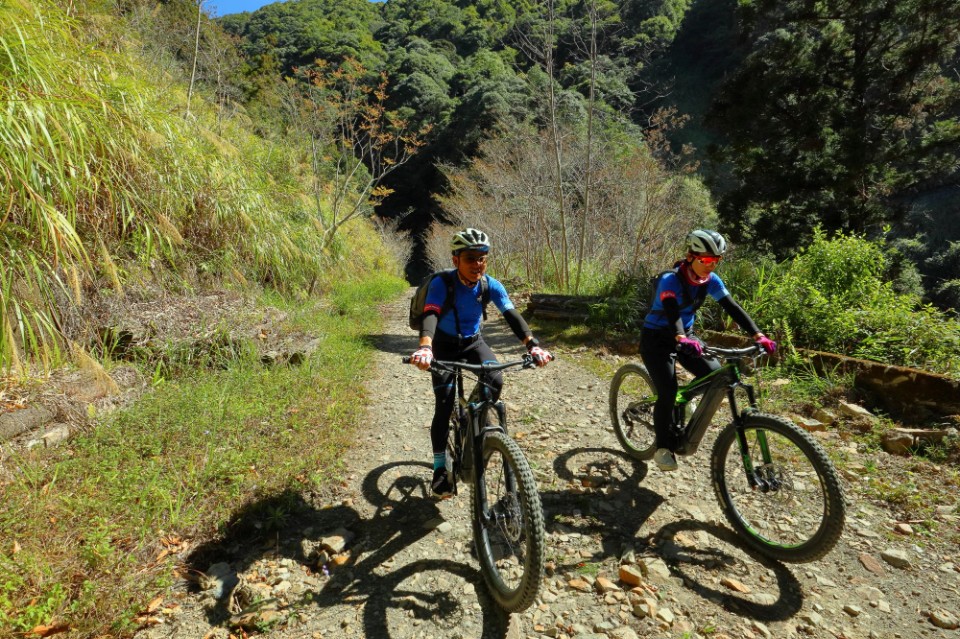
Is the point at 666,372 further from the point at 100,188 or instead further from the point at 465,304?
the point at 100,188

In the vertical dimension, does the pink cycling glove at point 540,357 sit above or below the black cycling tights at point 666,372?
above

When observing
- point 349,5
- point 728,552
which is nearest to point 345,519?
point 728,552

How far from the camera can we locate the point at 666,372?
146 inches

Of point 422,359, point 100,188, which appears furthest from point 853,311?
point 100,188

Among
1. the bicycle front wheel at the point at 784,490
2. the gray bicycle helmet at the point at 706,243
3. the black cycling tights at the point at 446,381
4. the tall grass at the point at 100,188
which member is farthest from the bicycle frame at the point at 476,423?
the tall grass at the point at 100,188

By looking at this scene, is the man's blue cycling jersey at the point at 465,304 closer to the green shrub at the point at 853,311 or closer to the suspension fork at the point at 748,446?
the suspension fork at the point at 748,446

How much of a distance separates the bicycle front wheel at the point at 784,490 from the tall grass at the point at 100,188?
500 cm

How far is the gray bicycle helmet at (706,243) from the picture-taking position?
3.51 metres

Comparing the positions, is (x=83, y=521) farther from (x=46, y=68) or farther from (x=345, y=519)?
(x=46, y=68)

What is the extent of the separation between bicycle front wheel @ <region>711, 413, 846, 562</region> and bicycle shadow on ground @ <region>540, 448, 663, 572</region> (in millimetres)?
699

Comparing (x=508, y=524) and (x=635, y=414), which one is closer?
(x=508, y=524)

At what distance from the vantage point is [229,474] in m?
3.58

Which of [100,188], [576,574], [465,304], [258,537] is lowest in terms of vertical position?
[258,537]

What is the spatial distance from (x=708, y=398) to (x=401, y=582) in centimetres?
254
